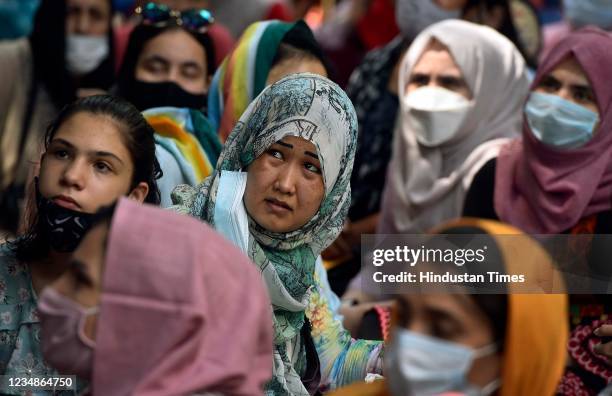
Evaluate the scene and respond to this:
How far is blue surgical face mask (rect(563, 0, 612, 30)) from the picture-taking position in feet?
25.3

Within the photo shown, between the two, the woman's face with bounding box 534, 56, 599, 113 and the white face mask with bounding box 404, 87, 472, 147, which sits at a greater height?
the woman's face with bounding box 534, 56, 599, 113

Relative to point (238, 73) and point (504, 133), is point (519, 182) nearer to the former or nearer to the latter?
point (504, 133)

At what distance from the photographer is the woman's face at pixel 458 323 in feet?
10.2

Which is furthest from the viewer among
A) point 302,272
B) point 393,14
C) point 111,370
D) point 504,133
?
point 393,14

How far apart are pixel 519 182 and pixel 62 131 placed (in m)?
2.35

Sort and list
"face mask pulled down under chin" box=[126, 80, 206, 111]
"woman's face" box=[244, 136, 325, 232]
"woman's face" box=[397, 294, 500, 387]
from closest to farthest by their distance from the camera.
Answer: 1. "woman's face" box=[397, 294, 500, 387]
2. "woman's face" box=[244, 136, 325, 232]
3. "face mask pulled down under chin" box=[126, 80, 206, 111]

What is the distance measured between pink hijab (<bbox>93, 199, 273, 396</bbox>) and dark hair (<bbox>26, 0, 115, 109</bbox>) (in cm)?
431

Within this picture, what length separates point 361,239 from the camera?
641cm

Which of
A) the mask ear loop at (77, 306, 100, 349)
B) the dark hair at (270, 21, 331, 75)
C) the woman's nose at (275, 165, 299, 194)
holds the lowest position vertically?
the mask ear loop at (77, 306, 100, 349)

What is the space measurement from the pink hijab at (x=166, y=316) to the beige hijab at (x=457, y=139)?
10.7ft

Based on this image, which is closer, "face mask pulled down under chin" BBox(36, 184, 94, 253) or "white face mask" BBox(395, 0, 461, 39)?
"face mask pulled down under chin" BBox(36, 184, 94, 253)

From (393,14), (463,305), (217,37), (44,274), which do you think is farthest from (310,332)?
(393,14)

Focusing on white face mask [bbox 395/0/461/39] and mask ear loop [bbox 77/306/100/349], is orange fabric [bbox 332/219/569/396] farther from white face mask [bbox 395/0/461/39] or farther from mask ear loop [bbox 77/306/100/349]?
white face mask [bbox 395/0/461/39]

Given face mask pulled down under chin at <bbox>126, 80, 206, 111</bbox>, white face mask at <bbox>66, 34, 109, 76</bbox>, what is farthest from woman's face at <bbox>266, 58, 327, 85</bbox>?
white face mask at <bbox>66, 34, 109, 76</bbox>
